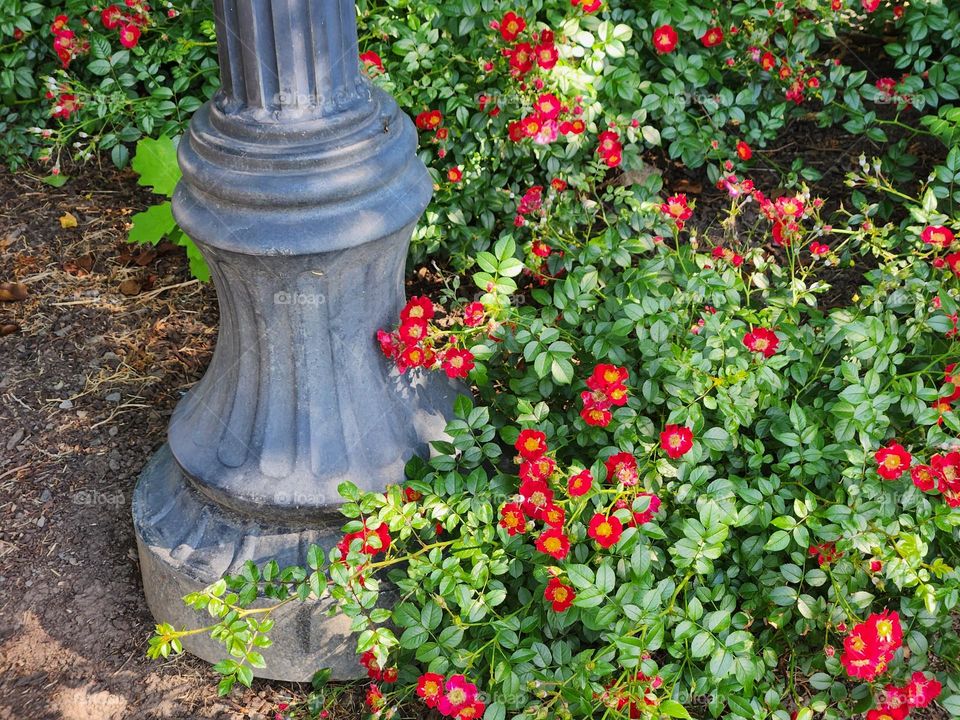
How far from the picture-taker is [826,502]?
6.70 ft

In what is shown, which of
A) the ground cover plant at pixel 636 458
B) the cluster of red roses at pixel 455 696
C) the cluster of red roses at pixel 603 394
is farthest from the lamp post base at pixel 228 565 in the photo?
the cluster of red roses at pixel 603 394

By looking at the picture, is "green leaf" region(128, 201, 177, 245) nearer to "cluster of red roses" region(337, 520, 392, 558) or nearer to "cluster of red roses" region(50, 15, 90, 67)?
"cluster of red roses" region(50, 15, 90, 67)

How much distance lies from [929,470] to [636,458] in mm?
557

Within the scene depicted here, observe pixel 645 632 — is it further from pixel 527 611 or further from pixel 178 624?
pixel 178 624

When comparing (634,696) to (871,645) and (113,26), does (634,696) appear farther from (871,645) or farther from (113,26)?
(113,26)

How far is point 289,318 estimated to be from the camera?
2.01m

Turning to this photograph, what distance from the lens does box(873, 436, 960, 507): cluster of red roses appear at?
6.20ft

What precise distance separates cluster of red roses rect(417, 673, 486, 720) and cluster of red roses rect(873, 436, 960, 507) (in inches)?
34.7

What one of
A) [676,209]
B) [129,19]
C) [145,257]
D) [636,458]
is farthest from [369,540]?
[129,19]

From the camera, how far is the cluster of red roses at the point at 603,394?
202 centimetres

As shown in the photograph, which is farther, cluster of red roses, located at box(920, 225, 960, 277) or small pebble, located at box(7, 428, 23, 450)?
small pebble, located at box(7, 428, 23, 450)

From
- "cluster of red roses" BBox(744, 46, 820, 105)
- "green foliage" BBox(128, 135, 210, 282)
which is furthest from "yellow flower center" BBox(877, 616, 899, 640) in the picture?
"green foliage" BBox(128, 135, 210, 282)

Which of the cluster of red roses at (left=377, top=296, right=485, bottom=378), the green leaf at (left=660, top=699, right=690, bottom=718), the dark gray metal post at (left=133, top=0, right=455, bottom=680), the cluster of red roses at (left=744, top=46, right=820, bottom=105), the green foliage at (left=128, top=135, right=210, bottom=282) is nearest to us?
the green leaf at (left=660, top=699, right=690, bottom=718)

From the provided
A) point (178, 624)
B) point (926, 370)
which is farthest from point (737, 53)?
point (178, 624)
